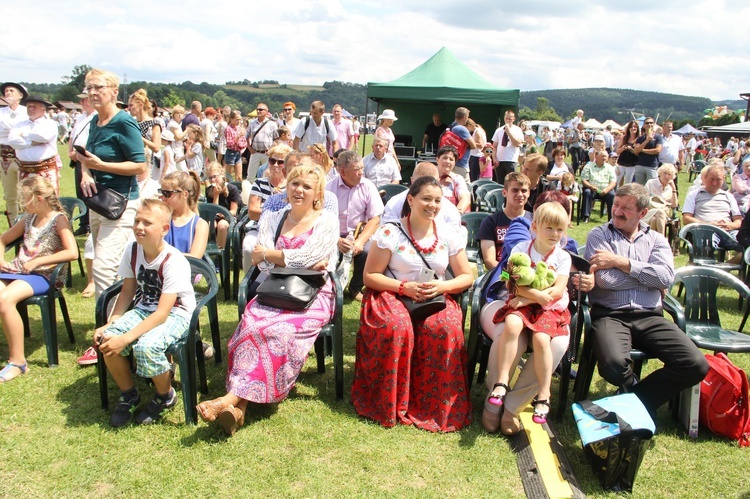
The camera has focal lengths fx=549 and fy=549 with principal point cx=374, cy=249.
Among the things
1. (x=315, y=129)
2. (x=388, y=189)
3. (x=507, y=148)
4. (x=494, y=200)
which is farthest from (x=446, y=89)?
(x=388, y=189)

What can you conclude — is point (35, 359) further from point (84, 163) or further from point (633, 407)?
point (633, 407)

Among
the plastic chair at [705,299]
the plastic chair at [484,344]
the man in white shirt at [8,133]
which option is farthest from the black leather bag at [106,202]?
the plastic chair at [705,299]

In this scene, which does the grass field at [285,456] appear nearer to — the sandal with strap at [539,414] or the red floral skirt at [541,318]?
the sandal with strap at [539,414]

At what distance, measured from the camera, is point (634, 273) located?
352 centimetres

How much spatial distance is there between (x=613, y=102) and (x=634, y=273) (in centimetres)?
17969

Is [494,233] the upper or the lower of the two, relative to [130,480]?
upper

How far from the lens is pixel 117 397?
3510mm

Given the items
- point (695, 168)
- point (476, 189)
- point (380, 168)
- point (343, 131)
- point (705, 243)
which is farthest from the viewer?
point (695, 168)

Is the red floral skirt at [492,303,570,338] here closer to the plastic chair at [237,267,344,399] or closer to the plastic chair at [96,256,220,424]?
the plastic chair at [237,267,344,399]

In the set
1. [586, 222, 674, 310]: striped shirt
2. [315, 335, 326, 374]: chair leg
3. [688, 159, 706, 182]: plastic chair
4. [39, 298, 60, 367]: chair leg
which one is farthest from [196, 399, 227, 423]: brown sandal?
[688, 159, 706, 182]: plastic chair

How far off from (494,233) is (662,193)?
5.40m

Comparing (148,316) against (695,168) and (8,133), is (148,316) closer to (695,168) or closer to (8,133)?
(8,133)

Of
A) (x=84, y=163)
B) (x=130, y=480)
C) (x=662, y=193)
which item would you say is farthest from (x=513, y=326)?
(x=662, y=193)

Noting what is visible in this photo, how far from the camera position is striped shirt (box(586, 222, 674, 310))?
352 cm
